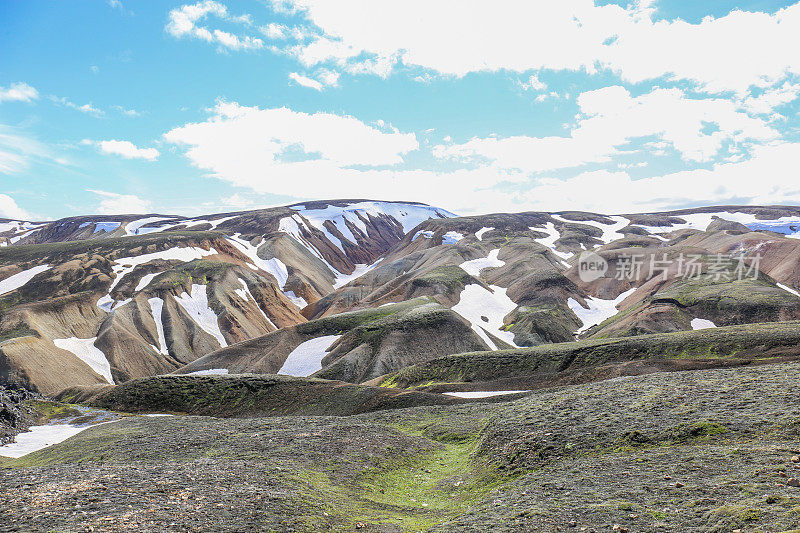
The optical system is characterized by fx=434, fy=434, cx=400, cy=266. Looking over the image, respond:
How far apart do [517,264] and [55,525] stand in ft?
499

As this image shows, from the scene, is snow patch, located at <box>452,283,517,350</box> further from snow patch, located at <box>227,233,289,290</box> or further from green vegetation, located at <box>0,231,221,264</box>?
green vegetation, located at <box>0,231,221,264</box>

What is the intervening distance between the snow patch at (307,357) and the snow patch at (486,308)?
33.0 m

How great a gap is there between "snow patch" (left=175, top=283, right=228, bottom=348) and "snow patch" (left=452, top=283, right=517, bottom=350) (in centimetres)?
6427

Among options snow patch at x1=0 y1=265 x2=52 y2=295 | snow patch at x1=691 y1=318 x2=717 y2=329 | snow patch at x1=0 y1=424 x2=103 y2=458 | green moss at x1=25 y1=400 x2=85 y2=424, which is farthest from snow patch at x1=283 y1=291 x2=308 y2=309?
snow patch at x1=691 y1=318 x2=717 y2=329

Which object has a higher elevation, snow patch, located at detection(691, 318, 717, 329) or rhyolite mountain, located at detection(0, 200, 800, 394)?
rhyolite mountain, located at detection(0, 200, 800, 394)

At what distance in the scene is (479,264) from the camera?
169000 mm

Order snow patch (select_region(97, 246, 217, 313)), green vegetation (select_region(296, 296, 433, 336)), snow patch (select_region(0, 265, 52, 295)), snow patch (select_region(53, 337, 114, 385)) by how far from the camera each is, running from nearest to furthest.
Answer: green vegetation (select_region(296, 296, 433, 336))
snow patch (select_region(53, 337, 114, 385))
snow patch (select_region(97, 246, 217, 313))
snow patch (select_region(0, 265, 52, 295))

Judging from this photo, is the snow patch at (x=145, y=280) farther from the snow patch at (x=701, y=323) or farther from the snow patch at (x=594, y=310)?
the snow patch at (x=701, y=323)

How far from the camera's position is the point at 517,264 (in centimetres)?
15525

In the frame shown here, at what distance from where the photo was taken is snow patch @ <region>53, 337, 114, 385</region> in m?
92.2

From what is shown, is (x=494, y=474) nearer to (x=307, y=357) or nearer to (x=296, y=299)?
(x=307, y=357)

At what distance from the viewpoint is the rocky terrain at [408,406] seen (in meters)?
14.2

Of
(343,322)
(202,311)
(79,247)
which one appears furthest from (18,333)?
(79,247)

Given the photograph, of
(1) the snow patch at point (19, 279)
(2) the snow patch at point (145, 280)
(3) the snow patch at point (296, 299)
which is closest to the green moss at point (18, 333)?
(2) the snow patch at point (145, 280)
